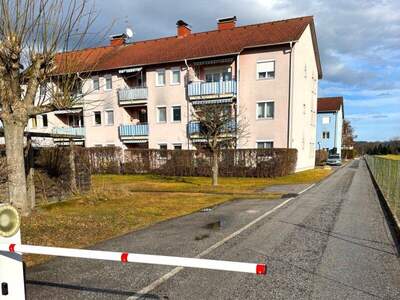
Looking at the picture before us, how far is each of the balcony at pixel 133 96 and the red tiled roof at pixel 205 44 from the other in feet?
7.60

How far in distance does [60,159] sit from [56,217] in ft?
15.8

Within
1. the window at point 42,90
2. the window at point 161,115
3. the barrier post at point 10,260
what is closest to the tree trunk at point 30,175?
the window at point 42,90

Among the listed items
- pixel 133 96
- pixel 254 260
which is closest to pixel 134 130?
pixel 133 96

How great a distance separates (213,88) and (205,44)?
16.6 feet

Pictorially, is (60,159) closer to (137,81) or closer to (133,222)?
(133,222)

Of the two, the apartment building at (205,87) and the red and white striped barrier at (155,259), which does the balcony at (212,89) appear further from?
the red and white striped barrier at (155,259)

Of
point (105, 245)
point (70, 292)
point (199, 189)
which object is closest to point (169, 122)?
point (199, 189)

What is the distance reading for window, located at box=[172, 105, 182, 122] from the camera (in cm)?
2975

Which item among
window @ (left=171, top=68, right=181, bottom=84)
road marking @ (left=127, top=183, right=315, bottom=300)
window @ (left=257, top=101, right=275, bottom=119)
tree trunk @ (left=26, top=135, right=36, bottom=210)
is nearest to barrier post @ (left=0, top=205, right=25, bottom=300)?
road marking @ (left=127, top=183, right=315, bottom=300)

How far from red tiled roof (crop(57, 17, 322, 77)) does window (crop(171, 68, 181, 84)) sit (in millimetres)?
1079

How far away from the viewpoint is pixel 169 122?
98.6ft

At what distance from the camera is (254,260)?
225 inches

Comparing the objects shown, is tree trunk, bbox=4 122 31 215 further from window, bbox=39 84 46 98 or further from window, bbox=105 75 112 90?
window, bbox=105 75 112 90

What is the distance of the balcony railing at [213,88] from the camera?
88.9ft
